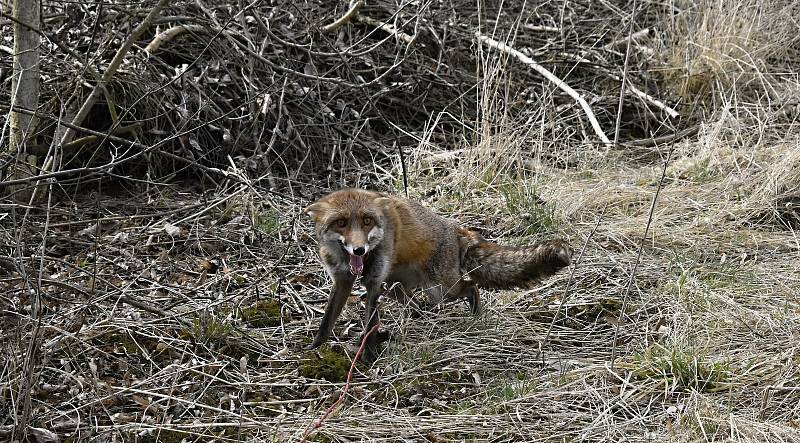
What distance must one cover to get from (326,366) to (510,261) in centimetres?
133

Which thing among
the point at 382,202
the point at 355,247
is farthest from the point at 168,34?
the point at 355,247

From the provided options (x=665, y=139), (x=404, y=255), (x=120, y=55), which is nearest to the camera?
(x=404, y=255)

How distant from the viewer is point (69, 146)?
6.83 meters

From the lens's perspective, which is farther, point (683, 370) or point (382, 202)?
point (382, 202)

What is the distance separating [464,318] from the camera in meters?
5.94

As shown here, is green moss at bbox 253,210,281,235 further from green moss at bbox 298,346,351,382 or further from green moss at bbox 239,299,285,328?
green moss at bbox 298,346,351,382

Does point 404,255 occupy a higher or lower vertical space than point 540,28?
lower

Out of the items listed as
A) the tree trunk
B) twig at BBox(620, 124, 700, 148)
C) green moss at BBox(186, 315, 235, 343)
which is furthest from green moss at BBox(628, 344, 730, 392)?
twig at BBox(620, 124, 700, 148)

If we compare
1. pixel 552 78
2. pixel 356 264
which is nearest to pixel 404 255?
pixel 356 264

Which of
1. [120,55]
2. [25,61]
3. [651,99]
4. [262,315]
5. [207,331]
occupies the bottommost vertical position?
[262,315]

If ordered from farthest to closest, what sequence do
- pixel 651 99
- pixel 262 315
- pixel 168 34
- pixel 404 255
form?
pixel 651 99, pixel 168 34, pixel 262 315, pixel 404 255

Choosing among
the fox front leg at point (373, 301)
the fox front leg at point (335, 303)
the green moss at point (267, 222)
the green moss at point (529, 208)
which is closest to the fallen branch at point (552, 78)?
the green moss at point (529, 208)

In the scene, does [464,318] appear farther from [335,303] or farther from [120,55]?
[120,55]

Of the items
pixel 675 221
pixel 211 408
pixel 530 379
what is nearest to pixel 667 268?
pixel 675 221
